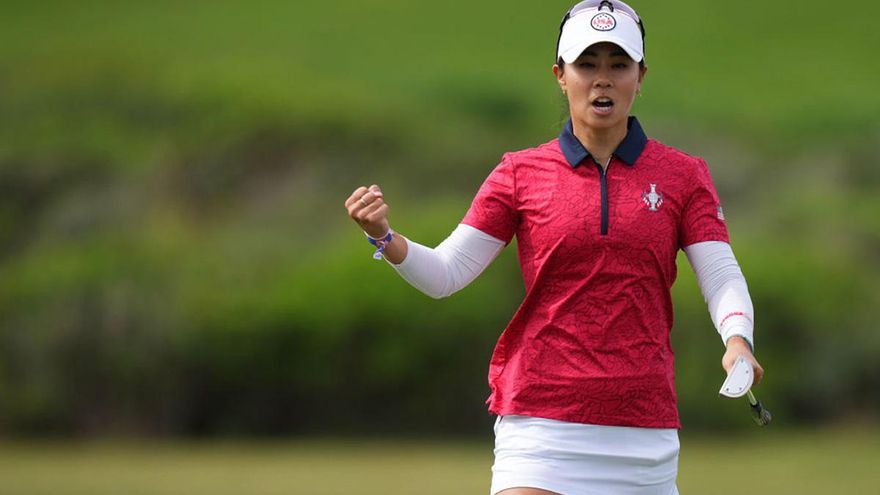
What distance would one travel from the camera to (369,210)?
13.0 feet

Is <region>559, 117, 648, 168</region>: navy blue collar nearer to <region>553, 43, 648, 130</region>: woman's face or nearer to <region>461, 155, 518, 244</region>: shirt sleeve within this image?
<region>553, 43, 648, 130</region>: woman's face

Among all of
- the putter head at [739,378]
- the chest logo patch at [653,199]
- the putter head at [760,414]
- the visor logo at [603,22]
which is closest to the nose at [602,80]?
the visor logo at [603,22]

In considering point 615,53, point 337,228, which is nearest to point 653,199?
point 615,53

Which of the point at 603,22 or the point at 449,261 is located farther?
the point at 449,261

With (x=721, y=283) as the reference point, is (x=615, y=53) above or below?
above

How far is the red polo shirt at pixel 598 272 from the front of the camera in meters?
3.96

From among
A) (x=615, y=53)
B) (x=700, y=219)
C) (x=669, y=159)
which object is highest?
(x=615, y=53)

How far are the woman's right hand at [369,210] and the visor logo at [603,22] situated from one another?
683 millimetres

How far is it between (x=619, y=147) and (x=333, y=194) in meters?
15.5

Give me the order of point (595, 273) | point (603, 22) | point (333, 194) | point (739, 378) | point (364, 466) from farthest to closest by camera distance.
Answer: point (333, 194) < point (364, 466) < point (603, 22) < point (595, 273) < point (739, 378)

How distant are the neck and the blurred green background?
8.38 m

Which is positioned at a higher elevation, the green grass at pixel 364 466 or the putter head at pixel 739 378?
the putter head at pixel 739 378

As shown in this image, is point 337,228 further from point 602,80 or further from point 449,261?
point 602,80

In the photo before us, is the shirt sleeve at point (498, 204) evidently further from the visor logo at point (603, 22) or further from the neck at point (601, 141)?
the visor logo at point (603, 22)
